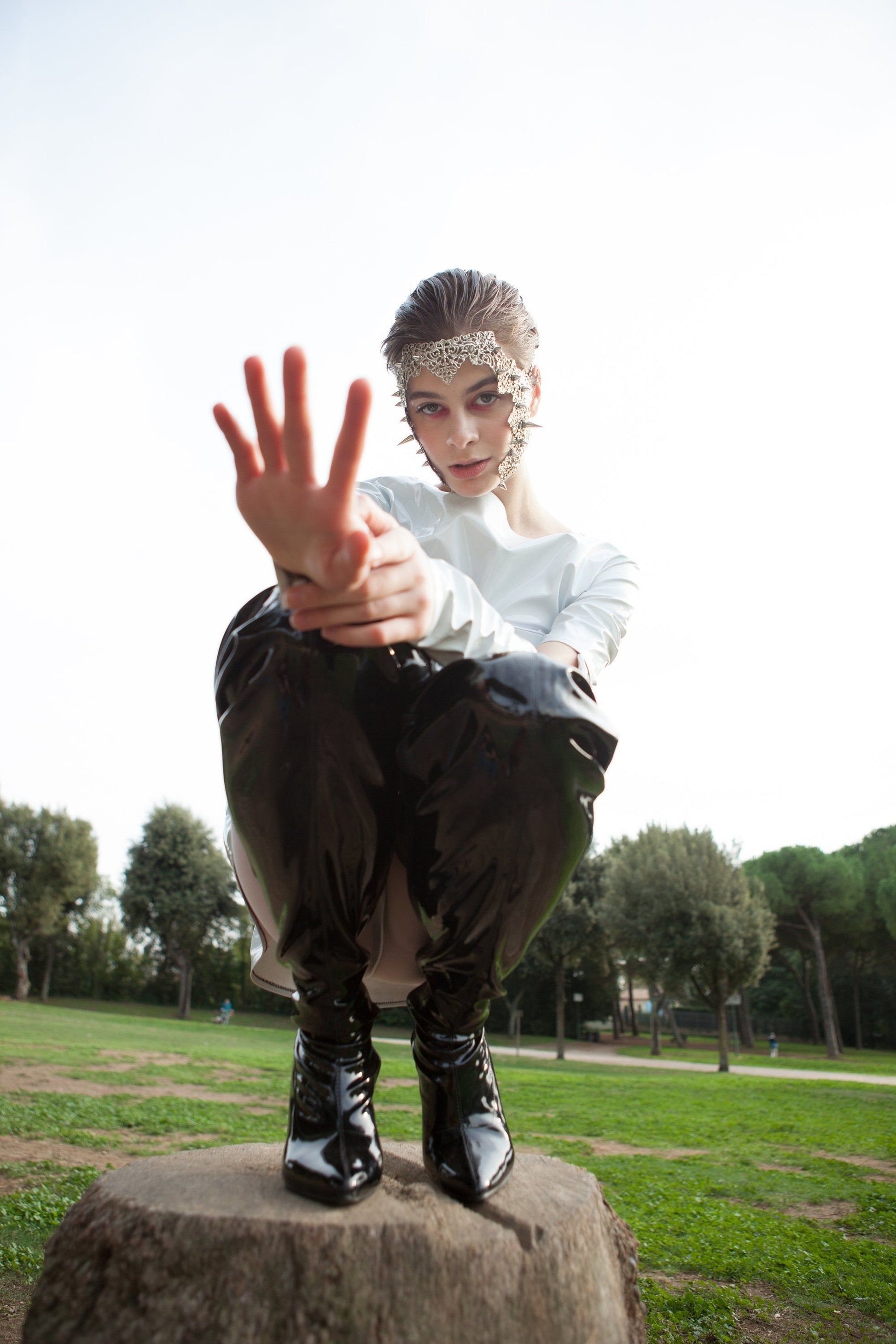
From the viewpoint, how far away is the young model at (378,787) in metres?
1.27

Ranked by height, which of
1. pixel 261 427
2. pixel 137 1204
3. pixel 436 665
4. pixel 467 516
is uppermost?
pixel 467 516

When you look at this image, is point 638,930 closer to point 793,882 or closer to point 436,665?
point 793,882

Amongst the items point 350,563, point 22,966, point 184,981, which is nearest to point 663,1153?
point 350,563

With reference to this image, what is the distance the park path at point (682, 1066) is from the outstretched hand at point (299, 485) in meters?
19.3

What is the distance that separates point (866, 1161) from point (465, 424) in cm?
948

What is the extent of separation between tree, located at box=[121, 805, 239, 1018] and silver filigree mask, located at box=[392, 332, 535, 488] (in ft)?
116

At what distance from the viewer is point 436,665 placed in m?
1.73

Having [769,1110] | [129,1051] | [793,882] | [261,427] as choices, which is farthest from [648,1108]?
[793,882]

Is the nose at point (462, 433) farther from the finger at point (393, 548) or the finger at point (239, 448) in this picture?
the finger at point (239, 448)

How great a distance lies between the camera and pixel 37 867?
37844 mm

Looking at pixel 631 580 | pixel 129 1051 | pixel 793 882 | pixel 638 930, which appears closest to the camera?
pixel 631 580

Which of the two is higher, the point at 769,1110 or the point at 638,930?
the point at 638,930

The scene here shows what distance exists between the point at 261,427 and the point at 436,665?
26.8 inches

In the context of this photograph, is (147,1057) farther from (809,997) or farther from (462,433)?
(809,997)
